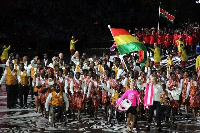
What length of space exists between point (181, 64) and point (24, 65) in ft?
37.2

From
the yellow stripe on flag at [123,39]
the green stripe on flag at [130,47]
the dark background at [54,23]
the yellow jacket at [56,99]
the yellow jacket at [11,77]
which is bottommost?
the yellow jacket at [56,99]

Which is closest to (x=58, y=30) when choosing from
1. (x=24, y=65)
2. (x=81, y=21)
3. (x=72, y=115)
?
(x=81, y=21)

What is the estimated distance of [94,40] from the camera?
49.2 m

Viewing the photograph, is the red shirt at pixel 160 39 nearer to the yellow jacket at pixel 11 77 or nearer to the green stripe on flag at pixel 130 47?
the green stripe on flag at pixel 130 47

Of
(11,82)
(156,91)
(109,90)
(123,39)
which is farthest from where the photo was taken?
(11,82)

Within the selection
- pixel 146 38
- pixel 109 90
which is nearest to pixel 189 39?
pixel 146 38

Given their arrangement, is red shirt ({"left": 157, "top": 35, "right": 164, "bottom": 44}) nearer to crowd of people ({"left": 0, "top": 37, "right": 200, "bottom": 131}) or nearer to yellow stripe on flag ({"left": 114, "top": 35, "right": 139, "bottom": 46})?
crowd of people ({"left": 0, "top": 37, "right": 200, "bottom": 131})

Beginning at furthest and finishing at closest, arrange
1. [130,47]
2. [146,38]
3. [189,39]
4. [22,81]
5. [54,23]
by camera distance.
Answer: [54,23]
[146,38]
[189,39]
[22,81]
[130,47]

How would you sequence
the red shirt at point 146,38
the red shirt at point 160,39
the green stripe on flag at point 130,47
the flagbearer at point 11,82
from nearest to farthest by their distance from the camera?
the green stripe on flag at point 130,47
the flagbearer at point 11,82
the red shirt at point 160,39
the red shirt at point 146,38

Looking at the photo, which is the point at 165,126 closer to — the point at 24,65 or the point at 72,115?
the point at 72,115

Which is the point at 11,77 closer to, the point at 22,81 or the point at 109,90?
the point at 22,81

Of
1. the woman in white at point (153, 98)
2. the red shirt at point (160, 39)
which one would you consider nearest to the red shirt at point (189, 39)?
the red shirt at point (160, 39)

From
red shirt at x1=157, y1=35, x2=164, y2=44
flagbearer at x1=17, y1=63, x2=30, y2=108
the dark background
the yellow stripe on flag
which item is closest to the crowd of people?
flagbearer at x1=17, y1=63, x2=30, y2=108

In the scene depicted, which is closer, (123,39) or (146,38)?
(123,39)
